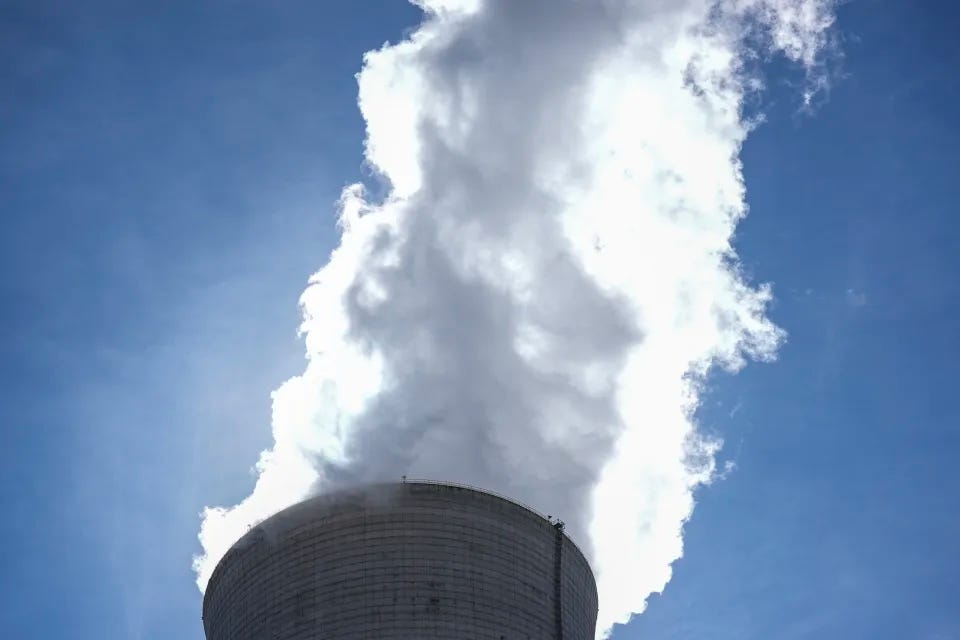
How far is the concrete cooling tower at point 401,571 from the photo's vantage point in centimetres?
2714

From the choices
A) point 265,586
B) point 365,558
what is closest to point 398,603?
point 365,558

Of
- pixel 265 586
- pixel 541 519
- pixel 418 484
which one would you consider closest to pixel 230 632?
pixel 265 586

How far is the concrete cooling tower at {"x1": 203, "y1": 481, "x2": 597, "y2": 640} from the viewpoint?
2714 centimetres

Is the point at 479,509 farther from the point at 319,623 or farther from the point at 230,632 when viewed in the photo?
the point at 230,632

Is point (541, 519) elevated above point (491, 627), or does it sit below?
above

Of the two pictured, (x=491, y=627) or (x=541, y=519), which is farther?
(x=541, y=519)

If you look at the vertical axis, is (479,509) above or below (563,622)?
above

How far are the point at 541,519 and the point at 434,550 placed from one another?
2627 mm

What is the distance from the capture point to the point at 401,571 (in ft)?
90.6

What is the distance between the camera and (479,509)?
1117 inches

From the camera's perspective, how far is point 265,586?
2803cm

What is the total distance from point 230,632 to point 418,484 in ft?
17.2

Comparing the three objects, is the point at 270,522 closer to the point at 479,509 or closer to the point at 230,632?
the point at 230,632

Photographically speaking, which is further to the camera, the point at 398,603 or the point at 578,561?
the point at 578,561
